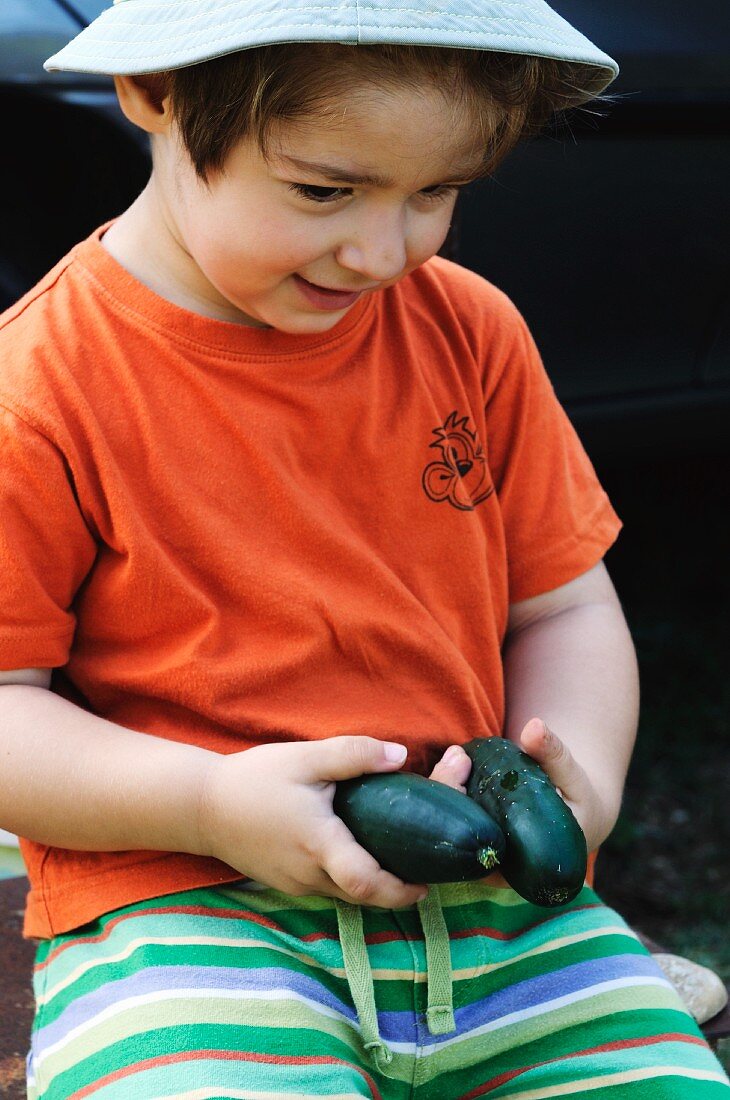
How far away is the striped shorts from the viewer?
156cm

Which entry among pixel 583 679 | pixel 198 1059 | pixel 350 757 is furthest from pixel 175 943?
pixel 583 679

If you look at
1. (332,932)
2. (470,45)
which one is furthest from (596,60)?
(332,932)

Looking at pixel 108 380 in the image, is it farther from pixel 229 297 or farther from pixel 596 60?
pixel 596 60

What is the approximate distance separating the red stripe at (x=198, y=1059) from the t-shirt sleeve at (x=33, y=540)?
19.6 inches

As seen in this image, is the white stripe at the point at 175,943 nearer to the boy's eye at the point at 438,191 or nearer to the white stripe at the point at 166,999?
the white stripe at the point at 166,999

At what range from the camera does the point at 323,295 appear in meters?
1.71

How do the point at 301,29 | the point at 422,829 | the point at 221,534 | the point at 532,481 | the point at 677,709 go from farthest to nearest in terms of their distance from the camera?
the point at 677,709 < the point at 532,481 < the point at 221,534 < the point at 422,829 < the point at 301,29

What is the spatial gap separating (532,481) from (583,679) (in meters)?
0.31

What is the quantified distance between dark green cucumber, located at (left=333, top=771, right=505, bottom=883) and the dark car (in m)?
1.52

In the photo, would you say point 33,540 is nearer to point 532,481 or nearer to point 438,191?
point 438,191

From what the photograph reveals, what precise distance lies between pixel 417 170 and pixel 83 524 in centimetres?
59

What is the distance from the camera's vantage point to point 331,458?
1869 mm

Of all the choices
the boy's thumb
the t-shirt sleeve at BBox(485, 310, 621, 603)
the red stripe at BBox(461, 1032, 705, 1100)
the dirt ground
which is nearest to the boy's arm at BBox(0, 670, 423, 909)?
the boy's thumb

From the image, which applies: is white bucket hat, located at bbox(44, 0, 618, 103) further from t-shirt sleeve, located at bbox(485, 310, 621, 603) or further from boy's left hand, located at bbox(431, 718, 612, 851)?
boy's left hand, located at bbox(431, 718, 612, 851)
